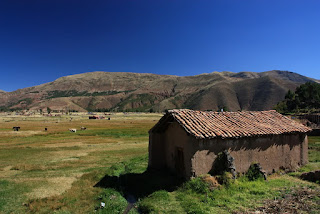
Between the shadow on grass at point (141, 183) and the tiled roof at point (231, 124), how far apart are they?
3678 millimetres

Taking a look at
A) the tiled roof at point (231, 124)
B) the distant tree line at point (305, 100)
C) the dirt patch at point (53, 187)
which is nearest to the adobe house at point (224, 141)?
the tiled roof at point (231, 124)

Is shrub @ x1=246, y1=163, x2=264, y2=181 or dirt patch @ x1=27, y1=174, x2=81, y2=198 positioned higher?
shrub @ x1=246, y1=163, x2=264, y2=181

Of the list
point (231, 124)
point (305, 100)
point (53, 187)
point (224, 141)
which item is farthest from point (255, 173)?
point (305, 100)

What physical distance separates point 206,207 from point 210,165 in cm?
364

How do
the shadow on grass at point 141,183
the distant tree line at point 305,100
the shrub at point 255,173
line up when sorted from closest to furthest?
1. the shadow on grass at point 141,183
2. the shrub at point 255,173
3. the distant tree line at point 305,100

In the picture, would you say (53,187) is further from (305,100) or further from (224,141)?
(305,100)

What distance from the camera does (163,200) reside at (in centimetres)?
1191

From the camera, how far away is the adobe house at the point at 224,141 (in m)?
13.8

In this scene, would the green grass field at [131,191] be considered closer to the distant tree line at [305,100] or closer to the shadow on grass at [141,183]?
the shadow on grass at [141,183]

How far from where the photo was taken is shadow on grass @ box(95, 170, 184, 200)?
1407 centimetres

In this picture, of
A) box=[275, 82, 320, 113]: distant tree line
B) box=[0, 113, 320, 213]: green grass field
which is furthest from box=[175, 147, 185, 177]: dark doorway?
box=[275, 82, 320, 113]: distant tree line

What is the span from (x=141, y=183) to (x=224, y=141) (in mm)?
6492

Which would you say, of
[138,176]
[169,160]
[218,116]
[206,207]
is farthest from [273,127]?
[138,176]

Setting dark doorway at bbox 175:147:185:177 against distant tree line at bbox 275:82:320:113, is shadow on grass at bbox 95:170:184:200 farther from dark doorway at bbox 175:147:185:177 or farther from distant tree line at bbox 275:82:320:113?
distant tree line at bbox 275:82:320:113
